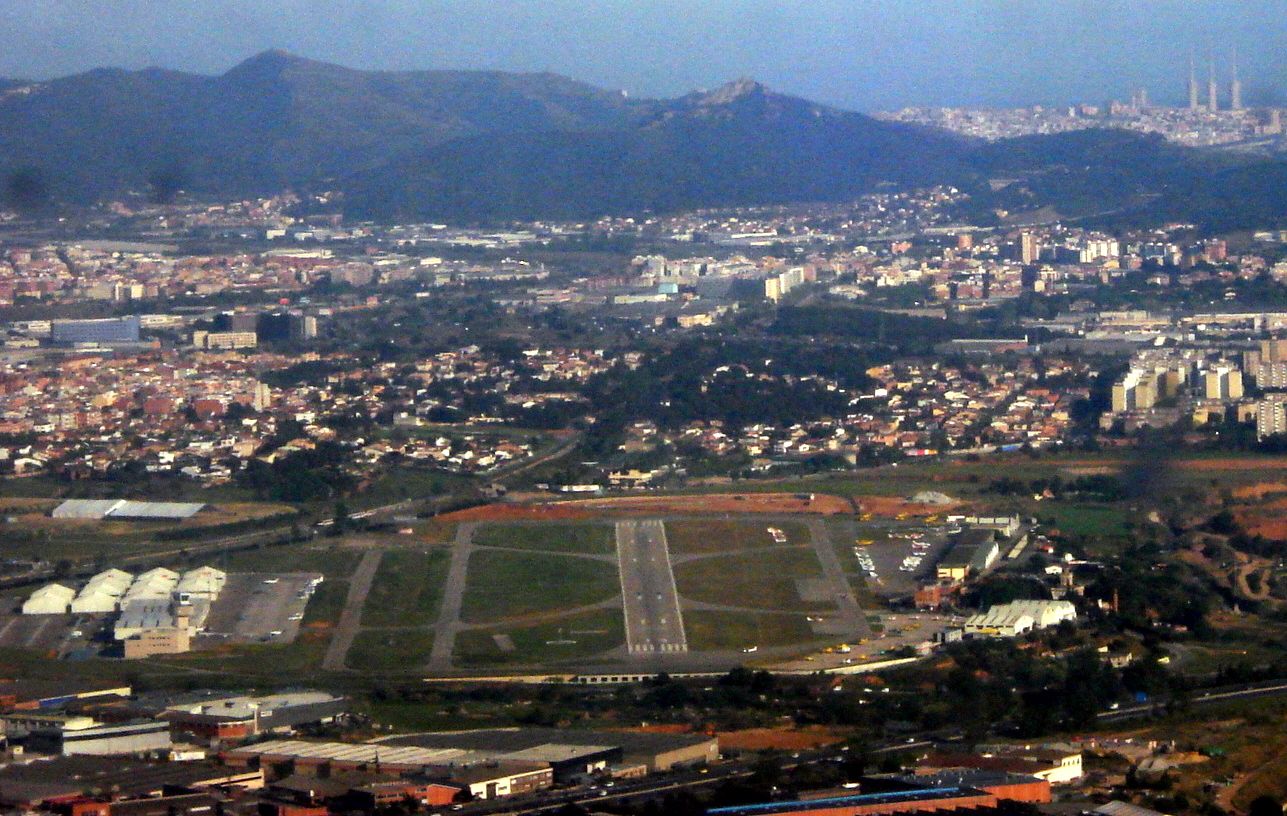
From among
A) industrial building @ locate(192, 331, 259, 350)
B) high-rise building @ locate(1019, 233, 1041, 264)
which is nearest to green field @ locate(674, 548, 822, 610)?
industrial building @ locate(192, 331, 259, 350)

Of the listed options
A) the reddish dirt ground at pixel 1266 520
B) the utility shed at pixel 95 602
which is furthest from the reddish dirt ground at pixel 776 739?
the reddish dirt ground at pixel 1266 520

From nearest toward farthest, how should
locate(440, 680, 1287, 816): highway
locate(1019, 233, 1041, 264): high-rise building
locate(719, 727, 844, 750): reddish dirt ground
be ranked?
locate(440, 680, 1287, 816): highway < locate(719, 727, 844, 750): reddish dirt ground < locate(1019, 233, 1041, 264): high-rise building

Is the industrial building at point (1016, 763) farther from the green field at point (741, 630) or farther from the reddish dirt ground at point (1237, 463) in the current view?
the reddish dirt ground at point (1237, 463)

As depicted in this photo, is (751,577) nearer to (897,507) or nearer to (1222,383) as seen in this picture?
(897,507)

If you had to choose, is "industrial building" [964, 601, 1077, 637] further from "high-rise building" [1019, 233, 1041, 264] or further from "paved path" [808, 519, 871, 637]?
"high-rise building" [1019, 233, 1041, 264]

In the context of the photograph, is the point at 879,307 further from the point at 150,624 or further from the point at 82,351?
the point at 150,624

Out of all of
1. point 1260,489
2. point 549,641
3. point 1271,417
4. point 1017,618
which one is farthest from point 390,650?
point 1271,417
